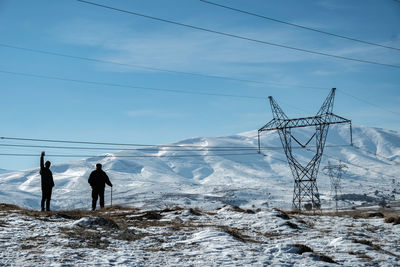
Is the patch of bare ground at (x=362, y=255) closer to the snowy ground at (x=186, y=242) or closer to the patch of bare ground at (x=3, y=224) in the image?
the snowy ground at (x=186, y=242)

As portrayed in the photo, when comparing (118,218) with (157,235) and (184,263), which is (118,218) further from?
(184,263)

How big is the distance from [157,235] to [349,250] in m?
5.40

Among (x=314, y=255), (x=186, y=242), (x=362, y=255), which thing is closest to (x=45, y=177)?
(x=186, y=242)

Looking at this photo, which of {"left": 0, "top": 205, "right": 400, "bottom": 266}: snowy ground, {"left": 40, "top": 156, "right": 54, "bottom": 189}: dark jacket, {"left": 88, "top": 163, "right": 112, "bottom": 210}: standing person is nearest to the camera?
{"left": 0, "top": 205, "right": 400, "bottom": 266}: snowy ground

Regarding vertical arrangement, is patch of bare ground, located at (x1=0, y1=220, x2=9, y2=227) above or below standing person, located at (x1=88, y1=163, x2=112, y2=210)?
below

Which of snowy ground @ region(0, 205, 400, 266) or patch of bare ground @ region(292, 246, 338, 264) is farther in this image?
patch of bare ground @ region(292, 246, 338, 264)

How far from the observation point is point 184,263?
9.81m

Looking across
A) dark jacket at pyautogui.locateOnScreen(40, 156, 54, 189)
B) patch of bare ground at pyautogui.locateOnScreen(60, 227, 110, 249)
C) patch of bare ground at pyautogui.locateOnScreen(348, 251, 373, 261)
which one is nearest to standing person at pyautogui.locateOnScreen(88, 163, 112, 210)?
dark jacket at pyautogui.locateOnScreen(40, 156, 54, 189)

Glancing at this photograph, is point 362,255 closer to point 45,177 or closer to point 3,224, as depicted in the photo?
point 3,224

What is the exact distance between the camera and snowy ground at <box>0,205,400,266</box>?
32.9 ft

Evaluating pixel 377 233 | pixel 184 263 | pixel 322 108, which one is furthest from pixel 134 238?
pixel 322 108

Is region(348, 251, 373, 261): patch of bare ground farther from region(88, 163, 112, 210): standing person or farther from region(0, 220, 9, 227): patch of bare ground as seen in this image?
region(88, 163, 112, 210): standing person

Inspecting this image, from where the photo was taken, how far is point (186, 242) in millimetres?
12188

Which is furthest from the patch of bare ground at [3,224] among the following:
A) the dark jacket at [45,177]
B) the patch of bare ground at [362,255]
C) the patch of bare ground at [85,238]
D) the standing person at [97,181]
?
the patch of bare ground at [362,255]
